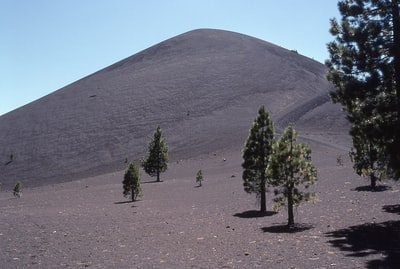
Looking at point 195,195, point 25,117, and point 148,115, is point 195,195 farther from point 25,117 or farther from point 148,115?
point 25,117

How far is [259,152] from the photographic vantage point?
23609 millimetres

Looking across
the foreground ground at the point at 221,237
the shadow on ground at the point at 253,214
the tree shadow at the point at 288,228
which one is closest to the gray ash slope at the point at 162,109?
the shadow on ground at the point at 253,214

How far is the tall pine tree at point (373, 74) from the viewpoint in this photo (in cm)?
1414

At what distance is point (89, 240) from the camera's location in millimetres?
14766

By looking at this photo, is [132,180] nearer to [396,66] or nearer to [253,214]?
[253,214]

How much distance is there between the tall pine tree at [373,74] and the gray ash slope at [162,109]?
176ft

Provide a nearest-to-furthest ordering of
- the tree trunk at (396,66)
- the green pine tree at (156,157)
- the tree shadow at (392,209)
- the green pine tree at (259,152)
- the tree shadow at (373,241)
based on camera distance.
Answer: the tree shadow at (373,241) < the tree trunk at (396,66) < the tree shadow at (392,209) < the green pine tree at (259,152) < the green pine tree at (156,157)

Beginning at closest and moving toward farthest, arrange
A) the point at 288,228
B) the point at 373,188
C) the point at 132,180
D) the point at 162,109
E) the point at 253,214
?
the point at 288,228 → the point at 253,214 → the point at 373,188 → the point at 132,180 → the point at 162,109

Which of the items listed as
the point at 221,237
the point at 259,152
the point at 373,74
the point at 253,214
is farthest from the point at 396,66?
the point at 253,214

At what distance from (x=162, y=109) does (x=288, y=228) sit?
86.5 meters

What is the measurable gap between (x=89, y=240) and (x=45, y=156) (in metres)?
74.7

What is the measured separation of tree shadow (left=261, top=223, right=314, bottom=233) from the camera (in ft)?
51.9

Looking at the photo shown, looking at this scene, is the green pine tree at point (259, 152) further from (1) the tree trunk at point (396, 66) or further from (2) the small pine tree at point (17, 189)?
(2) the small pine tree at point (17, 189)

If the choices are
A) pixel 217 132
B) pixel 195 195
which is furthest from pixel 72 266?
pixel 217 132
